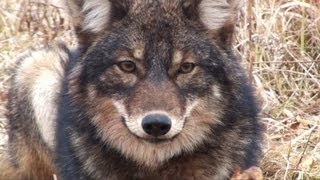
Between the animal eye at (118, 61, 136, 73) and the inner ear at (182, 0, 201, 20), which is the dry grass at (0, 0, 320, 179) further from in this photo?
the animal eye at (118, 61, 136, 73)

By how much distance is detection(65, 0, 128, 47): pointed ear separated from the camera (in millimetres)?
5023

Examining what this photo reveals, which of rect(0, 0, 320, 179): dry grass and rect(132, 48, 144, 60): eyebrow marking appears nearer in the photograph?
rect(132, 48, 144, 60): eyebrow marking

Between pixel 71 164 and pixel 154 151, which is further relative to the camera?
pixel 71 164

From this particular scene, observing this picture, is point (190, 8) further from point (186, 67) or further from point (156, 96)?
point (156, 96)

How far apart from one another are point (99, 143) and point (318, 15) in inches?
131

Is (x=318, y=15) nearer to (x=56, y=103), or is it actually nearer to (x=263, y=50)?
(x=263, y=50)

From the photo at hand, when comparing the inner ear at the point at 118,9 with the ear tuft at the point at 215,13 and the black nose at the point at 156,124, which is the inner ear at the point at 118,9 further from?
the black nose at the point at 156,124

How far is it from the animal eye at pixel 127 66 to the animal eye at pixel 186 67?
0.87 ft

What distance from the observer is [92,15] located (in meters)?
5.05

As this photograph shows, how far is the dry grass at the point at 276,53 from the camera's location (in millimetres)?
6633

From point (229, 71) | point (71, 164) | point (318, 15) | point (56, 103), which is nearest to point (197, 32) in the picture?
point (229, 71)

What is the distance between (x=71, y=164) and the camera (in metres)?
5.47

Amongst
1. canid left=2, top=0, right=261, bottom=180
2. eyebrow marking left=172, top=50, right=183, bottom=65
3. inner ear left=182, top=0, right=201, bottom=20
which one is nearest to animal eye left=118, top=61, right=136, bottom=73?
canid left=2, top=0, right=261, bottom=180

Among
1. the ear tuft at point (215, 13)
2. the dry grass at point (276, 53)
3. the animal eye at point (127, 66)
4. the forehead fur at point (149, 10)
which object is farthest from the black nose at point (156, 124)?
the dry grass at point (276, 53)
